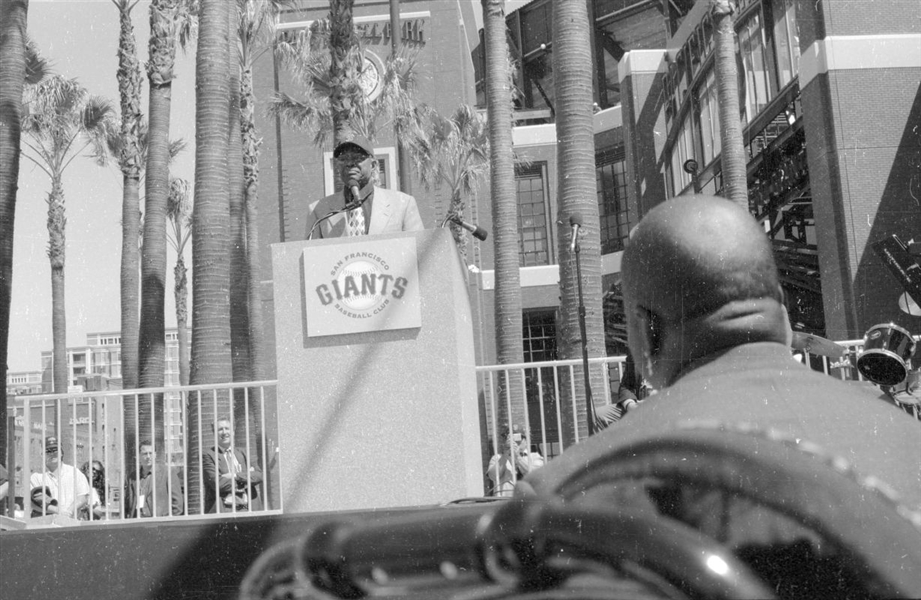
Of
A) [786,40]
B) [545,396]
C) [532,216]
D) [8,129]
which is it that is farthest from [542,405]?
[532,216]

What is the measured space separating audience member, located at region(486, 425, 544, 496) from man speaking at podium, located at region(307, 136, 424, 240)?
2.24 metres

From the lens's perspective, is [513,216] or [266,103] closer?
[513,216]

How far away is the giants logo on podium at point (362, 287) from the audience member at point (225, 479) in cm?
223

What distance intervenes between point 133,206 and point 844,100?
1689cm

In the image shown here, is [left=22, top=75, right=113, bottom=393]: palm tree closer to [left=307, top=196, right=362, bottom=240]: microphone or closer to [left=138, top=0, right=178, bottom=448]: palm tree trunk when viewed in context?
[left=138, top=0, right=178, bottom=448]: palm tree trunk

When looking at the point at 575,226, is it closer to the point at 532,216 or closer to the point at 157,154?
the point at 157,154

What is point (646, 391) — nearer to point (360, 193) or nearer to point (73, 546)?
point (360, 193)

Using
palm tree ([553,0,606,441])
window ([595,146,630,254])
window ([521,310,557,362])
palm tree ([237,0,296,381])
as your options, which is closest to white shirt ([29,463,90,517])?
palm tree ([553,0,606,441])

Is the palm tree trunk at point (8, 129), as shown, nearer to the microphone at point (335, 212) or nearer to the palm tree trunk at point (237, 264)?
the microphone at point (335, 212)

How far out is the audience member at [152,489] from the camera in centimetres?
720

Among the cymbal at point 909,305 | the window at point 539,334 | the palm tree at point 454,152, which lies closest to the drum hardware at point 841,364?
the cymbal at point 909,305

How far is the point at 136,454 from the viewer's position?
738 centimetres

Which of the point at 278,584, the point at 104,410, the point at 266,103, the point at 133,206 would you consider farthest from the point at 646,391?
the point at 266,103

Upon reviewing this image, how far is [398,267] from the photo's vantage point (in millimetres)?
5121
